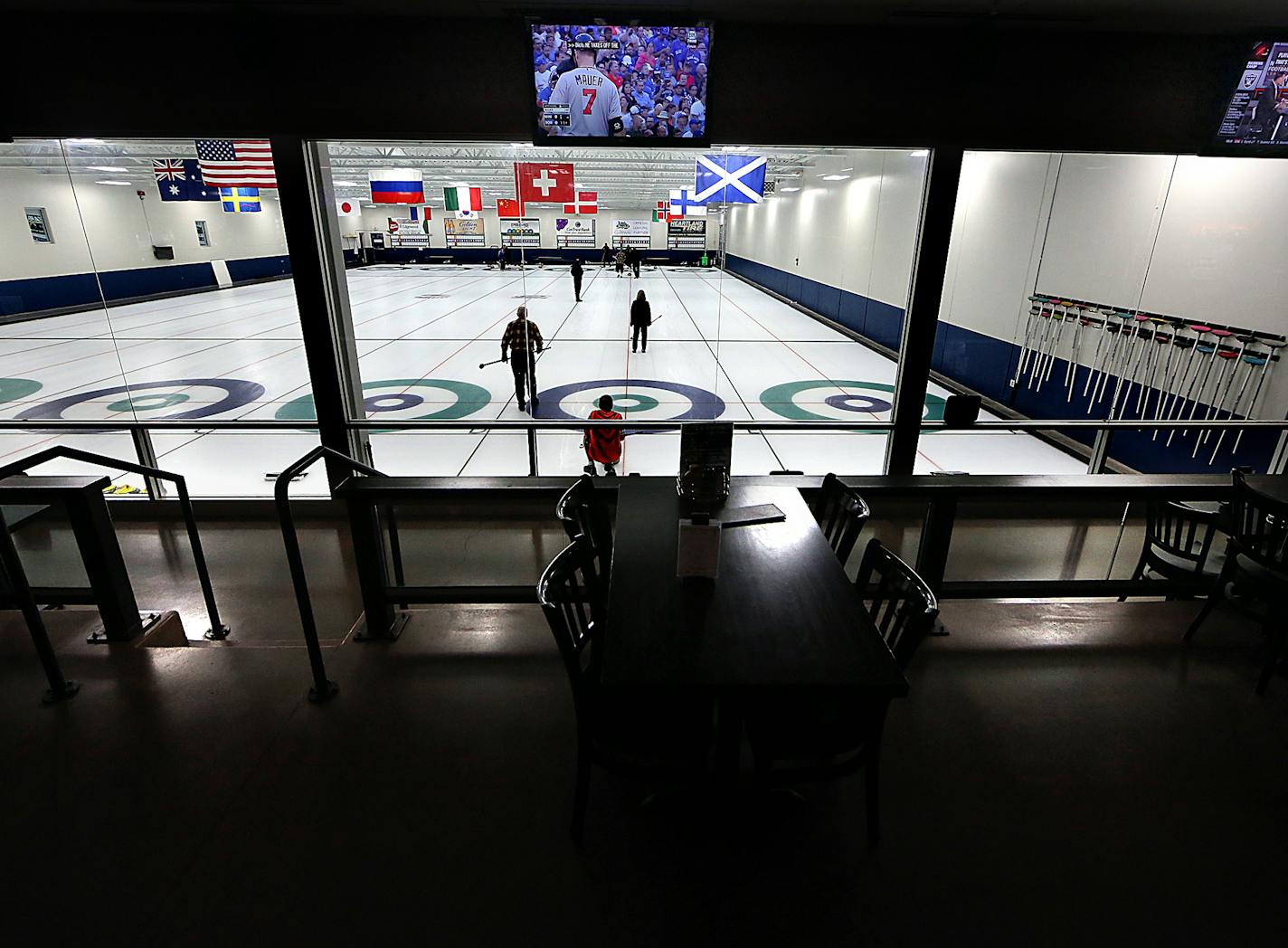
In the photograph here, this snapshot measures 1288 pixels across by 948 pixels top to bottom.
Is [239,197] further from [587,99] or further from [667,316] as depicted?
[667,316]

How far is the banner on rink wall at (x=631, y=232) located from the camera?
1515 centimetres

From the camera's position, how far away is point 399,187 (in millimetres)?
8109

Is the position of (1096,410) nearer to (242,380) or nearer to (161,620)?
(161,620)

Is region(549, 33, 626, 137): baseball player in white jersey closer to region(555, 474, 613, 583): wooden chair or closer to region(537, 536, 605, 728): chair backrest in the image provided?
region(555, 474, 613, 583): wooden chair

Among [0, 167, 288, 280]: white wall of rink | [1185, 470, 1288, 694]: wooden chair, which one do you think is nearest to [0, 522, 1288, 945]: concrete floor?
[1185, 470, 1288, 694]: wooden chair

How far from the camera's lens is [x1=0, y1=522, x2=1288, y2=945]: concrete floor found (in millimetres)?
1832

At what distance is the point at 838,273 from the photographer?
11430 mm

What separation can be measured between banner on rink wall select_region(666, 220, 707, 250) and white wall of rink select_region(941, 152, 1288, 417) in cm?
716

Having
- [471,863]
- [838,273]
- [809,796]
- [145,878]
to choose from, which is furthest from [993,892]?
[838,273]

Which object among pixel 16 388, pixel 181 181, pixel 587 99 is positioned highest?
pixel 587 99

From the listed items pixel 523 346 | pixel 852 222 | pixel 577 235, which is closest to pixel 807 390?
pixel 852 222

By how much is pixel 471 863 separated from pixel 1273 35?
19.4 ft

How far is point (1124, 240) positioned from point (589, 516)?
19.9 ft

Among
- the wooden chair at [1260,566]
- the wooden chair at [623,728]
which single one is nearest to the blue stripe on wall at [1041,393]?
the wooden chair at [1260,566]
